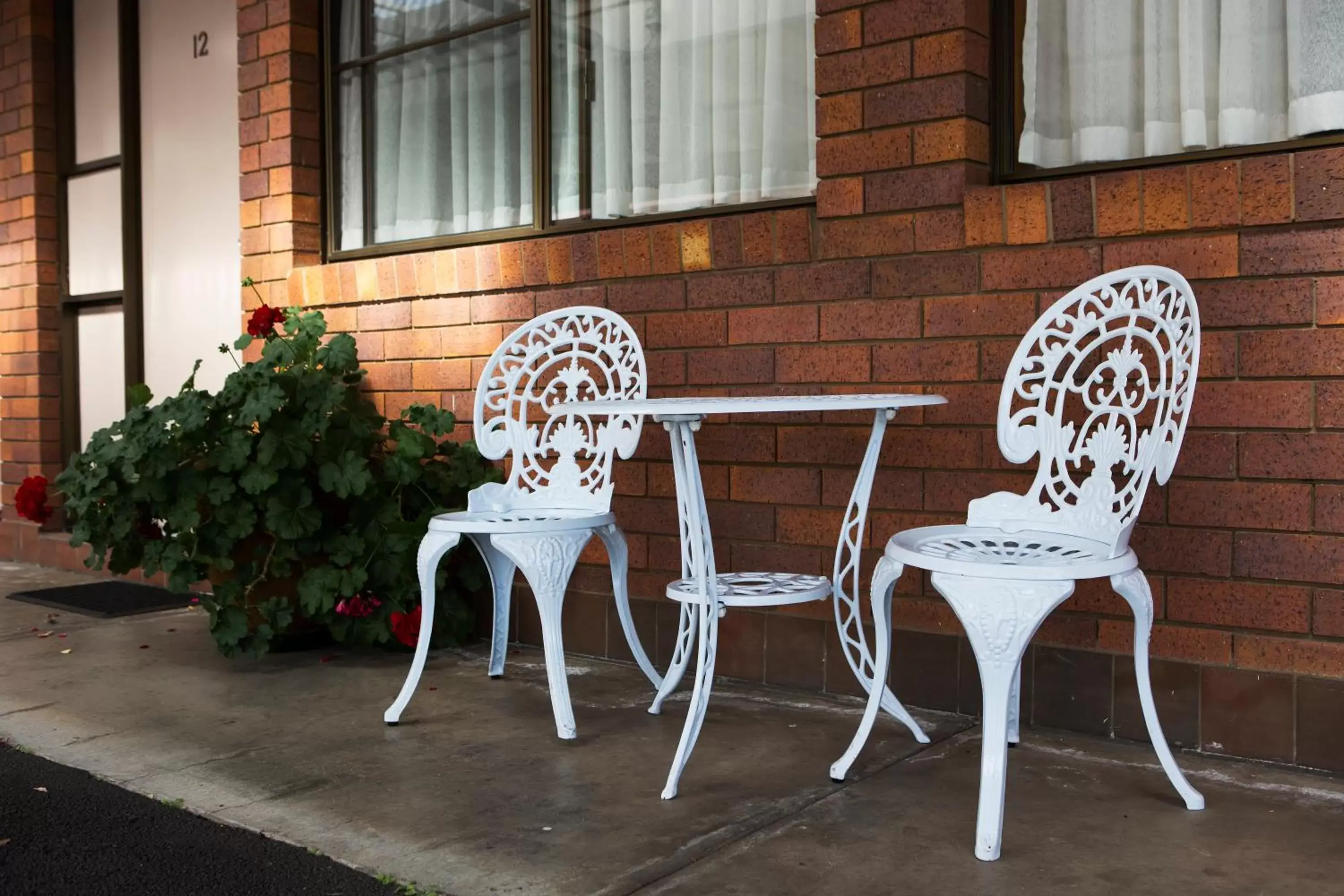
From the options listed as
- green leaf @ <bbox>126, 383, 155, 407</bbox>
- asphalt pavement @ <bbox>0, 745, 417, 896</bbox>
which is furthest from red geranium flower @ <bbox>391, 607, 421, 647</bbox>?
asphalt pavement @ <bbox>0, 745, 417, 896</bbox>

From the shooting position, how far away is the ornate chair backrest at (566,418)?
3.22 m

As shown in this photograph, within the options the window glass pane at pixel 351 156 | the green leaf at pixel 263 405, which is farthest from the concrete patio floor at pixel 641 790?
the window glass pane at pixel 351 156

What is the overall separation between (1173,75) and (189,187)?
400cm

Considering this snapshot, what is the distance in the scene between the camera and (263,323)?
3.92 m

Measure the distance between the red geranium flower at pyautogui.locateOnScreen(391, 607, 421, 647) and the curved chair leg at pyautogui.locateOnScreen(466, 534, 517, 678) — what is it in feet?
0.79

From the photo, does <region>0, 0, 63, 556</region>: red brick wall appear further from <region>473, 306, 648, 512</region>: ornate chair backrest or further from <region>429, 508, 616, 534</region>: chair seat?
<region>429, 508, 616, 534</region>: chair seat

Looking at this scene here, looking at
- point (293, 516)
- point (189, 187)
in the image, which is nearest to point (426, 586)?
point (293, 516)

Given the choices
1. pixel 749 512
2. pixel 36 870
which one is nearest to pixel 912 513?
pixel 749 512

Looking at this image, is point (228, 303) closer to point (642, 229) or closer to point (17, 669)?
point (17, 669)

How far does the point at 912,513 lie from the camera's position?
3.03 meters

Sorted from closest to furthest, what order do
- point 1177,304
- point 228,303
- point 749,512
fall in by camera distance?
point 1177,304 < point 749,512 < point 228,303

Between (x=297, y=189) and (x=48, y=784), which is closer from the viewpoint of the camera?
(x=48, y=784)

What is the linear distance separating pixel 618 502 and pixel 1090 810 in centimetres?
171

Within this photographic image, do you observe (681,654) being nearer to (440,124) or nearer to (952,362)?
(952,362)
